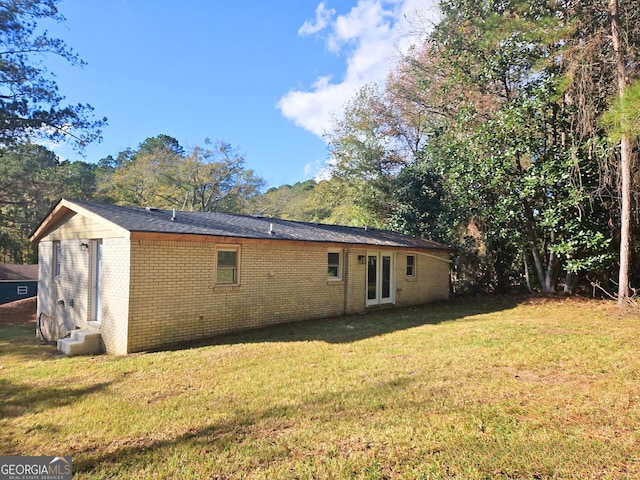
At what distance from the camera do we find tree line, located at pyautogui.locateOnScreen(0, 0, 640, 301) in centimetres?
1081

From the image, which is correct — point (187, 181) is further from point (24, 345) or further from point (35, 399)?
point (35, 399)

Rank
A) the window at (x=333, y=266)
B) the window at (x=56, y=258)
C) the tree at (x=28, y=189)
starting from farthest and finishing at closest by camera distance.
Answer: the tree at (x=28, y=189) → the window at (x=333, y=266) → the window at (x=56, y=258)

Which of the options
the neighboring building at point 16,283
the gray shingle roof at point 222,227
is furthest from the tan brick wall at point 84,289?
the neighboring building at point 16,283

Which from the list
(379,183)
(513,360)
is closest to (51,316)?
(513,360)

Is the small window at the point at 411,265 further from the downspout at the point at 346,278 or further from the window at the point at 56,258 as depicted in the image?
the window at the point at 56,258

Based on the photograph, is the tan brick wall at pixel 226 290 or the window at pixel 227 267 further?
the window at pixel 227 267

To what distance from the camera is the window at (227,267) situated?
345 inches

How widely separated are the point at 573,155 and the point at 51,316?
1679 centimetres

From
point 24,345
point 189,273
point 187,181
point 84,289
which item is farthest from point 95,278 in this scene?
point 187,181

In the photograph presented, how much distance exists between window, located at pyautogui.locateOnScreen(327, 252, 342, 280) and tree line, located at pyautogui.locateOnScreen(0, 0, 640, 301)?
645 centimetres

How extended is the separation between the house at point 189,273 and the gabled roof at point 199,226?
4cm

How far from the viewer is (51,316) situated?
34.8 ft

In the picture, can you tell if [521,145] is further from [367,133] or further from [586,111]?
[367,133]

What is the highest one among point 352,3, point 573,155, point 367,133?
point 352,3
